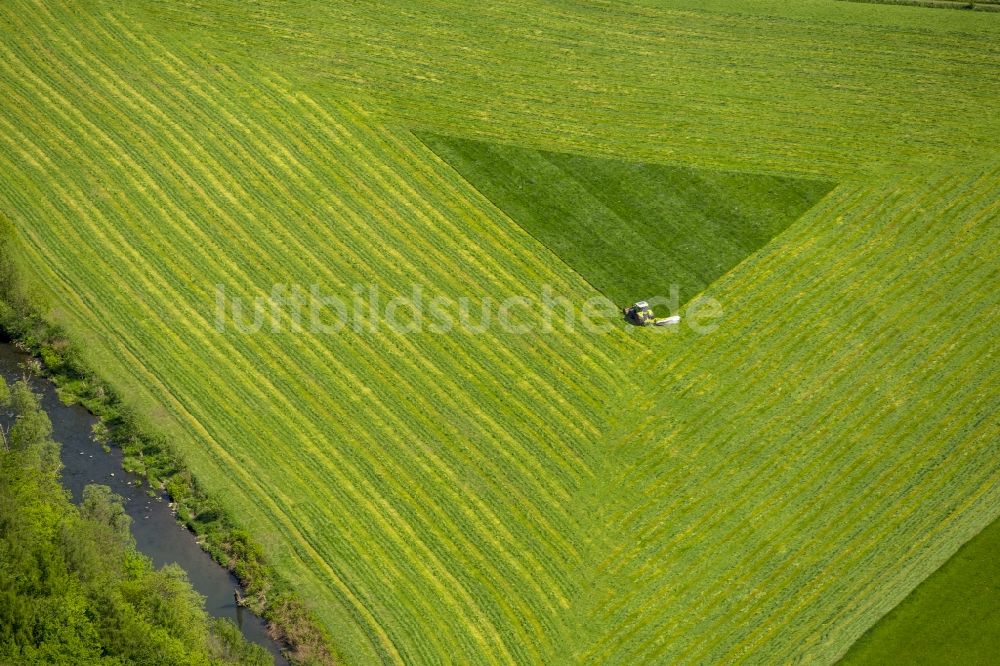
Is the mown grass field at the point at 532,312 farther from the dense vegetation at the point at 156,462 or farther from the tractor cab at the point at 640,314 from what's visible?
the dense vegetation at the point at 156,462

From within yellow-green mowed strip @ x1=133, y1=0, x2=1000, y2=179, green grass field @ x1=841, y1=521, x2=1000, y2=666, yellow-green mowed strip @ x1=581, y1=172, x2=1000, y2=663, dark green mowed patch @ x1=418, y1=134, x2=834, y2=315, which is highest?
yellow-green mowed strip @ x1=133, y1=0, x2=1000, y2=179

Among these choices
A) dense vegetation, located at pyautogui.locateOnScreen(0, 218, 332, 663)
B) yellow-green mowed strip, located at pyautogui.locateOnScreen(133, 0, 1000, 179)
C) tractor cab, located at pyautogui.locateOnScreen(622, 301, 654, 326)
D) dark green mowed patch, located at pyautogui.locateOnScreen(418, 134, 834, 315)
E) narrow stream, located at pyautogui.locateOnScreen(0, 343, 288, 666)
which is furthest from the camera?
yellow-green mowed strip, located at pyautogui.locateOnScreen(133, 0, 1000, 179)

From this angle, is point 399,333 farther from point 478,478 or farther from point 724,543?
→ point 724,543

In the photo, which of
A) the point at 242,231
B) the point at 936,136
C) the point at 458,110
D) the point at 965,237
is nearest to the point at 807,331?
the point at 965,237

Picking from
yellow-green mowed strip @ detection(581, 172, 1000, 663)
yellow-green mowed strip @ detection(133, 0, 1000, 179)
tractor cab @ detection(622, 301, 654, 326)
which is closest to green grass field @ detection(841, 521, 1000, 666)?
yellow-green mowed strip @ detection(581, 172, 1000, 663)

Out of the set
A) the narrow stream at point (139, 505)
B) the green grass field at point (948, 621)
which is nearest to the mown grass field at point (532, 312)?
the green grass field at point (948, 621)

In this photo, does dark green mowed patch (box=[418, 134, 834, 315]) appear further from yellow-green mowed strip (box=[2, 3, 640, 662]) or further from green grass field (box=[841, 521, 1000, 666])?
green grass field (box=[841, 521, 1000, 666])
